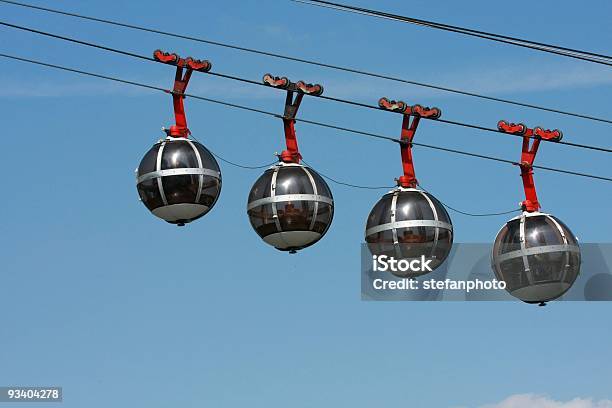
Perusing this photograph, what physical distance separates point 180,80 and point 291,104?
1737mm

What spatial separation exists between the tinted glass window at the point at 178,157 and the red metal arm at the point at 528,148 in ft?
15.3

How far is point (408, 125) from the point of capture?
23.8m

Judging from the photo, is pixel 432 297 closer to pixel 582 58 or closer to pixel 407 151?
pixel 407 151

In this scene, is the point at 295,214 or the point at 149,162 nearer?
the point at 295,214

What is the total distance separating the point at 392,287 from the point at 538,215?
302cm

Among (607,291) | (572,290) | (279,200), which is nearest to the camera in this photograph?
(279,200)

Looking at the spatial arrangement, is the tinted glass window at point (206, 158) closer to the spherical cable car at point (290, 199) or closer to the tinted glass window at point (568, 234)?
the spherical cable car at point (290, 199)

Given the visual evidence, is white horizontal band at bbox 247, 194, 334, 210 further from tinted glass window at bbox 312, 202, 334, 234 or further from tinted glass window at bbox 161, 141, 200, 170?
tinted glass window at bbox 161, 141, 200, 170

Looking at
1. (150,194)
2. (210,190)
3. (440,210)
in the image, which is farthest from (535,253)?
(150,194)

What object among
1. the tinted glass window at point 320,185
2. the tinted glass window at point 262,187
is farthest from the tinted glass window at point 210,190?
the tinted glass window at point 320,185

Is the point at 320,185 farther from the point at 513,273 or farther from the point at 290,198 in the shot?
the point at 513,273

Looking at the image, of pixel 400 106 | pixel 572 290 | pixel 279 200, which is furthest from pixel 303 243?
pixel 572 290

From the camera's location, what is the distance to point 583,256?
25484mm

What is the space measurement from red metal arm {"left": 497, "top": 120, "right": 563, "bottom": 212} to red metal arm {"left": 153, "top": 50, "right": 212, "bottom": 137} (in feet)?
15.3
